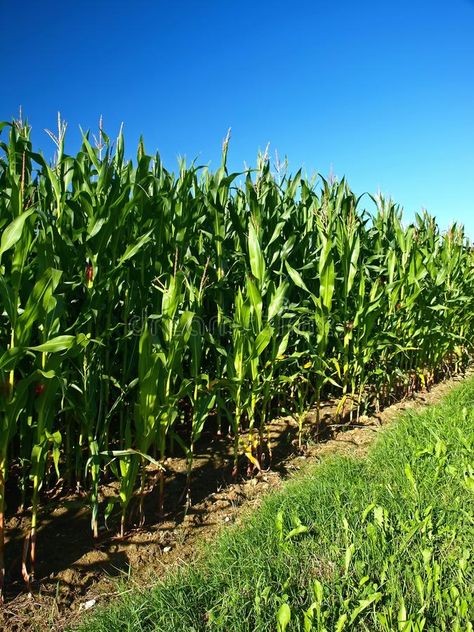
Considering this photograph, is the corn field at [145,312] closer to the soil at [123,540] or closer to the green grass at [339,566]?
the soil at [123,540]

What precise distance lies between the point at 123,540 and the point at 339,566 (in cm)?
119

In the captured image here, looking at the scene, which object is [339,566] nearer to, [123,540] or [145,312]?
[123,540]

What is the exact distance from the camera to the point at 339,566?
217 centimetres

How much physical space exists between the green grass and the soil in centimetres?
20

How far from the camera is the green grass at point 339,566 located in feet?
6.14

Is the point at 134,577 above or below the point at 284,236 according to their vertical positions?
below

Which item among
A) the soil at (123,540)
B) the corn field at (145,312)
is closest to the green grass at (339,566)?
the soil at (123,540)

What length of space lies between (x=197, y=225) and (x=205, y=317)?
2.53 feet

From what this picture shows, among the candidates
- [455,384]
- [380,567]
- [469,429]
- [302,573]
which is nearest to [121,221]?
[302,573]

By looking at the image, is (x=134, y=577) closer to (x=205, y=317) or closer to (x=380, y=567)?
(x=380, y=567)

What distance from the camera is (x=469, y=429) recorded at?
3.86m

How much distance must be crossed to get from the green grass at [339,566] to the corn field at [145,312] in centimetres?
59

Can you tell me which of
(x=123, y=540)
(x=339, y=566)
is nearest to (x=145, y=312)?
(x=123, y=540)

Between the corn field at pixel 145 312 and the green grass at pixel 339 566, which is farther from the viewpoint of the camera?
the corn field at pixel 145 312
